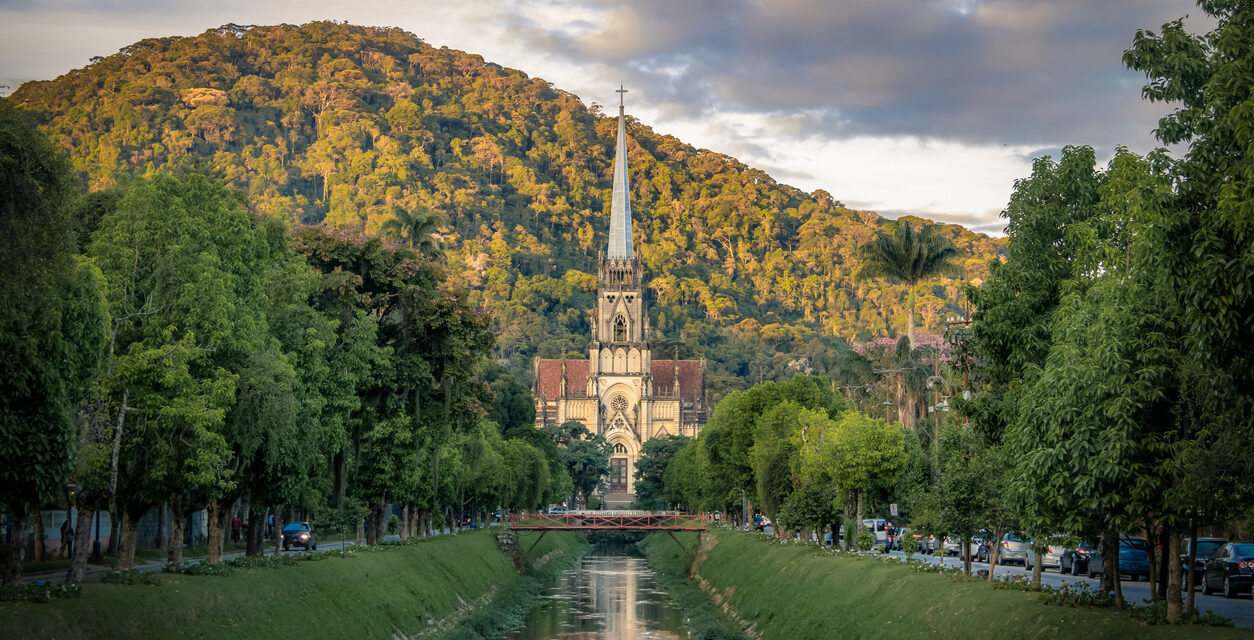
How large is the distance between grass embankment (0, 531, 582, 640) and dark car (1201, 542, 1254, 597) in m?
29.3

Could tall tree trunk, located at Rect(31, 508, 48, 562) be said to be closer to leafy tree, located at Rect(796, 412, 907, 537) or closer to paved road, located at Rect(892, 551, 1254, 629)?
leafy tree, located at Rect(796, 412, 907, 537)

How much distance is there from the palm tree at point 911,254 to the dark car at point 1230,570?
128 ft

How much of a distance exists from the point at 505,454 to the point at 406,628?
58.8 m

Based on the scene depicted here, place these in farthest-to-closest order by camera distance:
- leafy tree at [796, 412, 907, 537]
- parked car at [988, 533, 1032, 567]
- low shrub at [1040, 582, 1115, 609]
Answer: leafy tree at [796, 412, 907, 537] → parked car at [988, 533, 1032, 567] → low shrub at [1040, 582, 1115, 609]

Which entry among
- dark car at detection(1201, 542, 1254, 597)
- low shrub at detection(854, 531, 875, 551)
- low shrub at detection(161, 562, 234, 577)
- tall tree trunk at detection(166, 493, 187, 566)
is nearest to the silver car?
low shrub at detection(854, 531, 875, 551)

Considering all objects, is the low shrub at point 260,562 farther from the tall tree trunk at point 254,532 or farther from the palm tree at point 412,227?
the palm tree at point 412,227

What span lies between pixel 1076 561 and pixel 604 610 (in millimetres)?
35517

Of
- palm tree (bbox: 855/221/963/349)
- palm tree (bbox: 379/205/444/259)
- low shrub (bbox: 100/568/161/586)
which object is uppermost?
palm tree (bbox: 379/205/444/259)

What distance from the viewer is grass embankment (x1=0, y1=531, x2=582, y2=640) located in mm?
26750

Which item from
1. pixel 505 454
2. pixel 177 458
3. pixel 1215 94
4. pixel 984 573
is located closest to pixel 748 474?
pixel 505 454

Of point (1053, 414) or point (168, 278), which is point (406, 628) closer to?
point (168, 278)

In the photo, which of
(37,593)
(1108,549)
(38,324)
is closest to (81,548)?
(37,593)

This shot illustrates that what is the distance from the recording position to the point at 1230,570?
37.9m

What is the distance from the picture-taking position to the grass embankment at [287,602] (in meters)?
26.8
